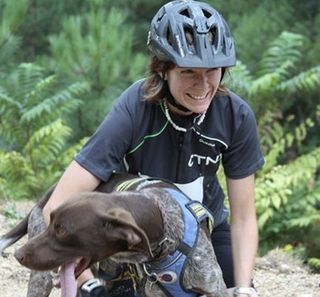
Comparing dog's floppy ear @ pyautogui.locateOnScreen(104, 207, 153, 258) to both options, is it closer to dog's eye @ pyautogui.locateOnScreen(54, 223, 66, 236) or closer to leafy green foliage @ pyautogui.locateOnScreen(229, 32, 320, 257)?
dog's eye @ pyautogui.locateOnScreen(54, 223, 66, 236)

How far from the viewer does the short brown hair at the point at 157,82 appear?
197 inches

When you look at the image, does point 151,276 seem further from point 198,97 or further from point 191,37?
point 191,37

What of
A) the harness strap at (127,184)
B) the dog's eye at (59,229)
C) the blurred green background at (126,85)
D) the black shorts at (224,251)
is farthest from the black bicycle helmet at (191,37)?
the blurred green background at (126,85)

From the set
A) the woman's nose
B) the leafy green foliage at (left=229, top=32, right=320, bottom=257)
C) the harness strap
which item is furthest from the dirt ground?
the woman's nose

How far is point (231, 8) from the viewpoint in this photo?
14.8 metres

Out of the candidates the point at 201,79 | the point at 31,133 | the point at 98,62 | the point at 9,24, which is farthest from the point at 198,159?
the point at 9,24

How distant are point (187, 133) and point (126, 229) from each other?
918 millimetres

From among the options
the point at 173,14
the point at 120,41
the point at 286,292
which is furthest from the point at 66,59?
the point at 173,14

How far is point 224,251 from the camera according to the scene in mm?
5312

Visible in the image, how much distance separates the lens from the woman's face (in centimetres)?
489

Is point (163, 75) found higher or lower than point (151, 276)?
higher

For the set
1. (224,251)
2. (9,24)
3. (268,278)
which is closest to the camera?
(224,251)

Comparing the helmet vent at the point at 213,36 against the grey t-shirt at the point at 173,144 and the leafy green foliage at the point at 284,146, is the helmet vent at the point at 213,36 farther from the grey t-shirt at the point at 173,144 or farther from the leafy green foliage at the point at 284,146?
the leafy green foliage at the point at 284,146

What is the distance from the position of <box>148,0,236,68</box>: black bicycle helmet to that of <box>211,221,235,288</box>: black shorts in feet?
3.01
